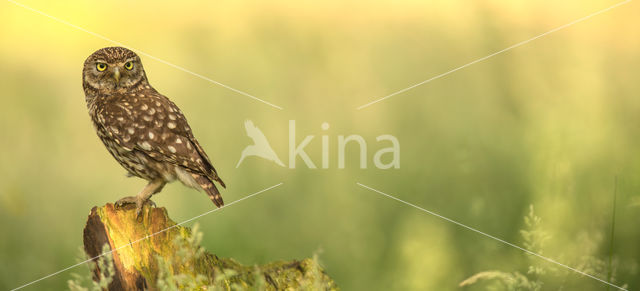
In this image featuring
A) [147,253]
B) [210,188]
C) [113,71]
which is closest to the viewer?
[147,253]

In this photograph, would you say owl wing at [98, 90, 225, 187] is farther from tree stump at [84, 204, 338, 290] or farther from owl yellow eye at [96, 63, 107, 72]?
tree stump at [84, 204, 338, 290]

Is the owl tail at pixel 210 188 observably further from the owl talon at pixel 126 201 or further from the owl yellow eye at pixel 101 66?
the owl yellow eye at pixel 101 66

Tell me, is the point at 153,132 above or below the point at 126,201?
above

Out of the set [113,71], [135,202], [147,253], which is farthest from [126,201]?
[113,71]

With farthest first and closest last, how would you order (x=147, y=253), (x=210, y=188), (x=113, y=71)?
(x=113, y=71) < (x=210, y=188) < (x=147, y=253)

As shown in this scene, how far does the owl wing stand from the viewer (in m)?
3.06

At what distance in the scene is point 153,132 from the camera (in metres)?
3.09

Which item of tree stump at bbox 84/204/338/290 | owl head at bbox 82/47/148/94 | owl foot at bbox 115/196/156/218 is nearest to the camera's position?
tree stump at bbox 84/204/338/290

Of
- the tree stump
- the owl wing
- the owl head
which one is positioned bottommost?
the tree stump

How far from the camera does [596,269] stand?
3453 mm

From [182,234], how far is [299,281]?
0.67m

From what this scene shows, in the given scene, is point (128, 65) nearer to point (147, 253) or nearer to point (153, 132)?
point (153, 132)

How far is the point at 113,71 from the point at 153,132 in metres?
0.43

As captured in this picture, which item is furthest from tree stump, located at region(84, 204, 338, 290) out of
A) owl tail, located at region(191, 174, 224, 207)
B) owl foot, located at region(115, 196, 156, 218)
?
owl tail, located at region(191, 174, 224, 207)
